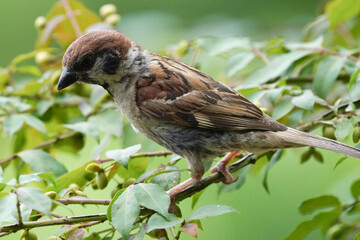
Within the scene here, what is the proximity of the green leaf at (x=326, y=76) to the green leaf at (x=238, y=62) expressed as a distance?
319 millimetres

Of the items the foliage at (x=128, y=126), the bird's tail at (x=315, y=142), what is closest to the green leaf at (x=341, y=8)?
the foliage at (x=128, y=126)

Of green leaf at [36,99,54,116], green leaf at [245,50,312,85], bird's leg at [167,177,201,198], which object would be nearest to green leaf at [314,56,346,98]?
green leaf at [245,50,312,85]

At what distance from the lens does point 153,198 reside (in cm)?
151

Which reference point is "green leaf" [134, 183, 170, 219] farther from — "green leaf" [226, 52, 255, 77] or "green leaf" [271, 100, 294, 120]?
"green leaf" [226, 52, 255, 77]

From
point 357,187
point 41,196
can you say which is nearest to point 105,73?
point 41,196

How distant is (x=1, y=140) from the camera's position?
327cm

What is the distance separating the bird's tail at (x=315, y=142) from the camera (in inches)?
68.7

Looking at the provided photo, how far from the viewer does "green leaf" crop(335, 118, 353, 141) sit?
1.83 m

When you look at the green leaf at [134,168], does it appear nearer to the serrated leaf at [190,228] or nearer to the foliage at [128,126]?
the foliage at [128,126]

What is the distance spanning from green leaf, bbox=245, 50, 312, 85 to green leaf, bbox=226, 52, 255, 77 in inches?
2.9

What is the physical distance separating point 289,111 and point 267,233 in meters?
0.82

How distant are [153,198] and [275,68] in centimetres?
103

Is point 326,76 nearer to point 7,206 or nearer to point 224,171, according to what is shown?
point 224,171

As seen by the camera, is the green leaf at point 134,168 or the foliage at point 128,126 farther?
the green leaf at point 134,168
